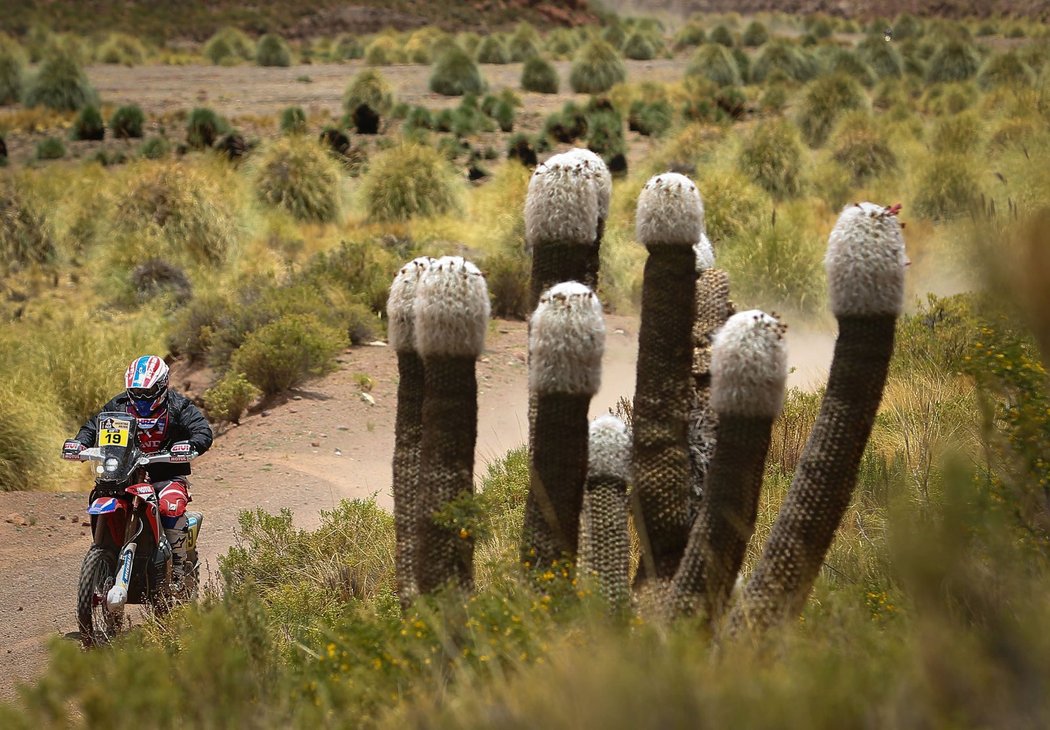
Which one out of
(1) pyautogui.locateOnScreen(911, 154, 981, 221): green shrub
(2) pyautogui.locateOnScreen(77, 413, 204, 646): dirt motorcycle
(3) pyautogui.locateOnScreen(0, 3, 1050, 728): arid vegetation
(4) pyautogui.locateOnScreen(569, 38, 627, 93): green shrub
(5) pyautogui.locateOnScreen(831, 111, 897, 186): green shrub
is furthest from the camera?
(4) pyautogui.locateOnScreen(569, 38, 627, 93): green shrub

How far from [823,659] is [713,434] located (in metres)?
2.62

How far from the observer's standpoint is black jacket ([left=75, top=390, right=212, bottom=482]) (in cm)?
738

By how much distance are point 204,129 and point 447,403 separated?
25015mm

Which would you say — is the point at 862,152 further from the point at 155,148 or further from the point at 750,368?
the point at 750,368

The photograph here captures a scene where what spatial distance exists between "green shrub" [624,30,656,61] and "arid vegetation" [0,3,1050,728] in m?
10.9

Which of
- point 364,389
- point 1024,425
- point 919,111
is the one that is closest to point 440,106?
point 919,111

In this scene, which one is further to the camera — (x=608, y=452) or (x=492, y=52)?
(x=492, y=52)

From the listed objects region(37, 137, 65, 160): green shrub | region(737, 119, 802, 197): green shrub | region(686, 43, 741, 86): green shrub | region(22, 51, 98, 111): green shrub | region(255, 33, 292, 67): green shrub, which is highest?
region(255, 33, 292, 67): green shrub

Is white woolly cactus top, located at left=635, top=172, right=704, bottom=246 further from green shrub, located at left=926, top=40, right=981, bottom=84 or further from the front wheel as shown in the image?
green shrub, located at left=926, top=40, right=981, bottom=84

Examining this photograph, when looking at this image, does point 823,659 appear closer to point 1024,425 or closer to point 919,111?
point 1024,425

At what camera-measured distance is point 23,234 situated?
19.2 metres

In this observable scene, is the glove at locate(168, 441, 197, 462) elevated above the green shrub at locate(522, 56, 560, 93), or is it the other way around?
the green shrub at locate(522, 56, 560, 93)

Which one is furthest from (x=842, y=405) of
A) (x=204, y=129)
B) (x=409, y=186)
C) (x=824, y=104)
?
(x=204, y=129)

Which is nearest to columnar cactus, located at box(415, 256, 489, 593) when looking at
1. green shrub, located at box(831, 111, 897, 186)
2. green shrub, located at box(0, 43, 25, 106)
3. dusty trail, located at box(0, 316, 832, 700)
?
dusty trail, located at box(0, 316, 832, 700)
